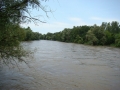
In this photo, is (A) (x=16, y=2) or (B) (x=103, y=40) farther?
(B) (x=103, y=40)

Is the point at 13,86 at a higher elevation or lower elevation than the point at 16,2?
lower

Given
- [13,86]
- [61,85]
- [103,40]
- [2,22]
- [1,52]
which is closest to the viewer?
[2,22]

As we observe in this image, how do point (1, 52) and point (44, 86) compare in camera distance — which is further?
point (44, 86)

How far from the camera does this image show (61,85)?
1047 centimetres

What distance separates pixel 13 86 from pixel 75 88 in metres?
4.05

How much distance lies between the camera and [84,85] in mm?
10773

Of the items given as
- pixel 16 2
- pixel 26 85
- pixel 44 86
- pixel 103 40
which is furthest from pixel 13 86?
pixel 103 40

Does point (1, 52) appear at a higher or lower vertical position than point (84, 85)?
higher

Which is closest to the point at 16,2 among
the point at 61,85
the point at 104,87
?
the point at 61,85

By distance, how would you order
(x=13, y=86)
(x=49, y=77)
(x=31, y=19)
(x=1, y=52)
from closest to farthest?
(x=31, y=19)
(x=1, y=52)
(x=13, y=86)
(x=49, y=77)

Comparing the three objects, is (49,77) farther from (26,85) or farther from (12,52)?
(12,52)

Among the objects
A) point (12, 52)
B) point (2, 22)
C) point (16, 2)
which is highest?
point (16, 2)

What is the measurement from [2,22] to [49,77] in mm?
6821

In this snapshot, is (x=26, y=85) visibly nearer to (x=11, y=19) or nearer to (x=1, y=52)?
(x=1, y=52)
